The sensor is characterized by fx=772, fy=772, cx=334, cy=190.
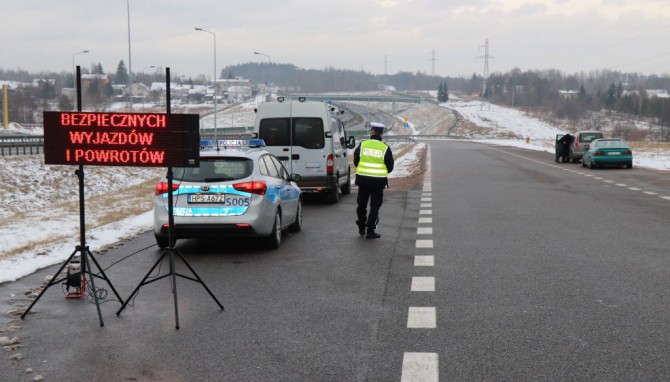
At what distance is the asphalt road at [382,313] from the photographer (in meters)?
5.16

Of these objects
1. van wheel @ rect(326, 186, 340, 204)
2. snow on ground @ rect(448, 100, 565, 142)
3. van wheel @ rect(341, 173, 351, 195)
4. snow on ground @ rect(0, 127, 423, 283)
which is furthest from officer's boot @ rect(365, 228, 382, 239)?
snow on ground @ rect(448, 100, 565, 142)

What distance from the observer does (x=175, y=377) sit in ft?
16.2

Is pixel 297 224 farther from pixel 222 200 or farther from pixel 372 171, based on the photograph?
pixel 222 200

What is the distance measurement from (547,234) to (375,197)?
2723 mm

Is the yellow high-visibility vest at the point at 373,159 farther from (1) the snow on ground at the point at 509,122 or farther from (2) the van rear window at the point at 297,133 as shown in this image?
(1) the snow on ground at the point at 509,122

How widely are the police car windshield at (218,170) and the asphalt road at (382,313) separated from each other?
104 cm

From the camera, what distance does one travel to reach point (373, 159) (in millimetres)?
11969

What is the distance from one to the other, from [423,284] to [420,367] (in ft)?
9.65

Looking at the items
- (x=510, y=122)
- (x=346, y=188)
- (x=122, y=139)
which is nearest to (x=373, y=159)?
(x=122, y=139)

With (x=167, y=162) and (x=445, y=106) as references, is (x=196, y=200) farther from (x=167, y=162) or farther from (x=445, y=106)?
(x=445, y=106)

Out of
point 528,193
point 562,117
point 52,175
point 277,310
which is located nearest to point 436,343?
point 277,310

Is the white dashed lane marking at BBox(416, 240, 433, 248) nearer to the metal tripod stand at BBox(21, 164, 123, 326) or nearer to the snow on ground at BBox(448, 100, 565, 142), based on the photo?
the metal tripod stand at BBox(21, 164, 123, 326)

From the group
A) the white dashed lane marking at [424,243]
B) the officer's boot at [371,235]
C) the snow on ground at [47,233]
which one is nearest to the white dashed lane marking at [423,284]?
the white dashed lane marking at [424,243]

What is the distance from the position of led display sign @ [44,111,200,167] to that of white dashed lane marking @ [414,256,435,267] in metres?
3.61
